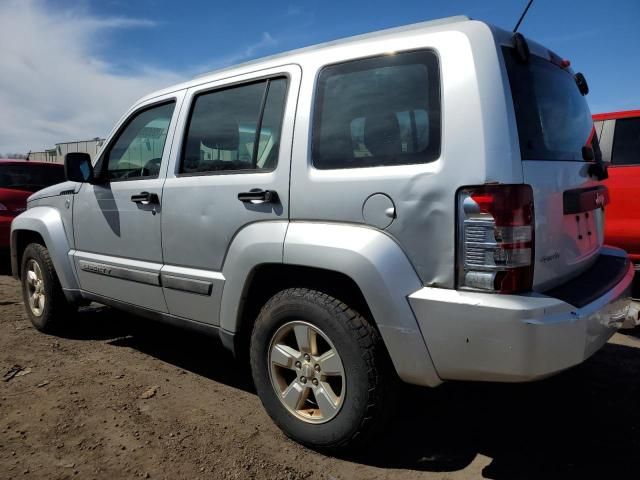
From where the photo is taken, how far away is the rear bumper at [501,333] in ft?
6.26

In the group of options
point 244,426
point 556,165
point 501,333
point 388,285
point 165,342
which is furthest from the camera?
point 165,342

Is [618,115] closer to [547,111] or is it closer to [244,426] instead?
[547,111]

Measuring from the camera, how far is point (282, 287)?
267 centimetres

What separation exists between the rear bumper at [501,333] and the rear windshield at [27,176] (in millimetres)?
7038

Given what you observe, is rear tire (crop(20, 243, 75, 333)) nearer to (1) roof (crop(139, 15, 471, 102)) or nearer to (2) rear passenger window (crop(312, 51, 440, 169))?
(1) roof (crop(139, 15, 471, 102))

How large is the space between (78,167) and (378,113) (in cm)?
241

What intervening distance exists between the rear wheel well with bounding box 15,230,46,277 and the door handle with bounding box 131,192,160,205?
163 centimetres

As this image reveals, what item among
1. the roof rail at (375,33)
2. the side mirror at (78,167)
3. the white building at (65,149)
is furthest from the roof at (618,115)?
the white building at (65,149)

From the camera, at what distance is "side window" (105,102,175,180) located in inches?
132

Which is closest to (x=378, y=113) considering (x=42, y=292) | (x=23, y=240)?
(x=42, y=292)

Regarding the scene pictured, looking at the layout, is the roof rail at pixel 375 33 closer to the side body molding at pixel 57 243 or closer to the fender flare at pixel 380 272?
the fender flare at pixel 380 272

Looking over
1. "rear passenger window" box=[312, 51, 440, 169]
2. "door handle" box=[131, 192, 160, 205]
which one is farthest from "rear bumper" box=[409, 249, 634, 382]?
"door handle" box=[131, 192, 160, 205]

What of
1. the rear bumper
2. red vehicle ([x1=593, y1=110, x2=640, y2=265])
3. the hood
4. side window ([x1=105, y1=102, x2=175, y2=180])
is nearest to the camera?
the rear bumper

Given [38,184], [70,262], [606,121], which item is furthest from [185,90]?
[38,184]
